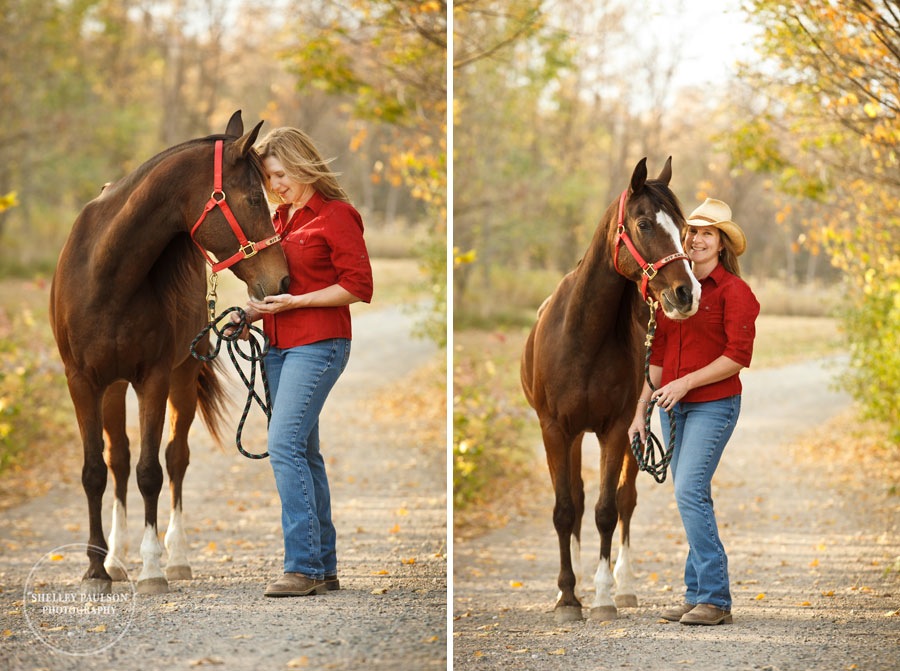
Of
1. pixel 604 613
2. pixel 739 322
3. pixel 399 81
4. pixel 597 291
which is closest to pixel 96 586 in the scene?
pixel 604 613

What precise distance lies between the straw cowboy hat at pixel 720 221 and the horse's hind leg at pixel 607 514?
2.75ft

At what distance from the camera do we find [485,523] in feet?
20.9

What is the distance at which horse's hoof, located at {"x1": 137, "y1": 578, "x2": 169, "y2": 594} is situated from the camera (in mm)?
3436

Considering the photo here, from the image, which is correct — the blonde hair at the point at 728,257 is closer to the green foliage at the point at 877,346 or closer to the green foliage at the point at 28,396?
the green foliage at the point at 877,346

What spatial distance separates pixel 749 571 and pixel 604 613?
135 cm

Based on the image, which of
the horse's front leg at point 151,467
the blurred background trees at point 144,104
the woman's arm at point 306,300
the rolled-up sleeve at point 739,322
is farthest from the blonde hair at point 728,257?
the blurred background trees at point 144,104

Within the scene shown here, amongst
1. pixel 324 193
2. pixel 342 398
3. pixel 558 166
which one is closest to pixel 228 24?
pixel 558 166

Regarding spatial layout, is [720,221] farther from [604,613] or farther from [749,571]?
[749,571]

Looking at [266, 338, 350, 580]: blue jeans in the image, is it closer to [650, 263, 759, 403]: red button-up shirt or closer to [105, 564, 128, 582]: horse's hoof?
[105, 564, 128, 582]: horse's hoof

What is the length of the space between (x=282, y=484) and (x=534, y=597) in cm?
179

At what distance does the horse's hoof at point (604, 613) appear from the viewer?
11.7 feet

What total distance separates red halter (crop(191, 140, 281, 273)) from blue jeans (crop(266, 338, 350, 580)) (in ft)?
1.23

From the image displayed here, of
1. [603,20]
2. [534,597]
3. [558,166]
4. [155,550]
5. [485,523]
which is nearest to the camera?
[155,550]

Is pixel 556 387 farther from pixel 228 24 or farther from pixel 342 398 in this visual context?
pixel 228 24
